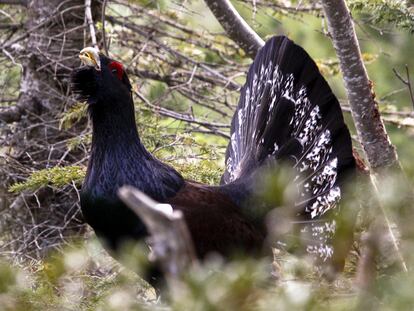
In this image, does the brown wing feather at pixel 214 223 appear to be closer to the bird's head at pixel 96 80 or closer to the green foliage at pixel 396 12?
the bird's head at pixel 96 80

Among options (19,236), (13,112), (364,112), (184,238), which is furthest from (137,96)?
(184,238)

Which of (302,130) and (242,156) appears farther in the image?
(242,156)

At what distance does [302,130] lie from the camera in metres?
4.91

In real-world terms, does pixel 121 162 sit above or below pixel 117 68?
below

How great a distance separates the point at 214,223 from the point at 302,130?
3.10 ft

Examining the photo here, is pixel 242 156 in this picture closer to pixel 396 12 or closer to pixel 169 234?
pixel 396 12

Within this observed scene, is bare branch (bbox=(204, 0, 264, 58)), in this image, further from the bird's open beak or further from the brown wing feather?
the brown wing feather

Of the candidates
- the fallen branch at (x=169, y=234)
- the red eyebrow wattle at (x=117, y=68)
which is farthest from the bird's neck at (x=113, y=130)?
the fallen branch at (x=169, y=234)

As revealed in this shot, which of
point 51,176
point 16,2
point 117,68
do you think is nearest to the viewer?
point 117,68

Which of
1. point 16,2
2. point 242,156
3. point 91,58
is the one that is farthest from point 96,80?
point 16,2

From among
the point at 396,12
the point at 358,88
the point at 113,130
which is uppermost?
the point at 396,12

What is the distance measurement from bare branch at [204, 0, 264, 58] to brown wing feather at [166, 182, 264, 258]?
124 cm

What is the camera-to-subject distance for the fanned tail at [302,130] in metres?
4.75

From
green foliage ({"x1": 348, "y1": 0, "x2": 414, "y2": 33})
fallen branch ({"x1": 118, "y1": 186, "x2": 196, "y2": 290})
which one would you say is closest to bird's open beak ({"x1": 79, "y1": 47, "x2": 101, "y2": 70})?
green foliage ({"x1": 348, "y1": 0, "x2": 414, "y2": 33})
